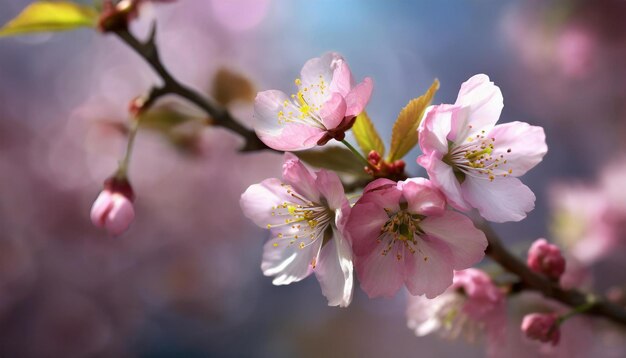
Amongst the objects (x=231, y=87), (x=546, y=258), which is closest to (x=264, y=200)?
(x=546, y=258)

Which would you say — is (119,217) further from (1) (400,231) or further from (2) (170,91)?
(1) (400,231)

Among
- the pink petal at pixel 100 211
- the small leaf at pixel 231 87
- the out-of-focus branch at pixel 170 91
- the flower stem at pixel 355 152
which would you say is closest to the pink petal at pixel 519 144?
the flower stem at pixel 355 152

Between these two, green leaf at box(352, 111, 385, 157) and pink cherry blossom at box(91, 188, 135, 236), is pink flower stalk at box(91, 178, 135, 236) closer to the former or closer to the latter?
pink cherry blossom at box(91, 188, 135, 236)

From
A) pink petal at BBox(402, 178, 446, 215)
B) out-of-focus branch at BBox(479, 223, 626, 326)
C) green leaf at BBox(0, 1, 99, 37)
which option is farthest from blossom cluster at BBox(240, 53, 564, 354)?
green leaf at BBox(0, 1, 99, 37)

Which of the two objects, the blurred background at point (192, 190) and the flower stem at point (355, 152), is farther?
the blurred background at point (192, 190)

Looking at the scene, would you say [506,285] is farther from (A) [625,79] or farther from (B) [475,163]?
(A) [625,79]

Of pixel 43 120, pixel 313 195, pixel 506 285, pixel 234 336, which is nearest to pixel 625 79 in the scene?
pixel 506 285

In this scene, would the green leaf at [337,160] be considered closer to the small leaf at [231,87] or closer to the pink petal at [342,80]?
the pink petal at [342,80]
